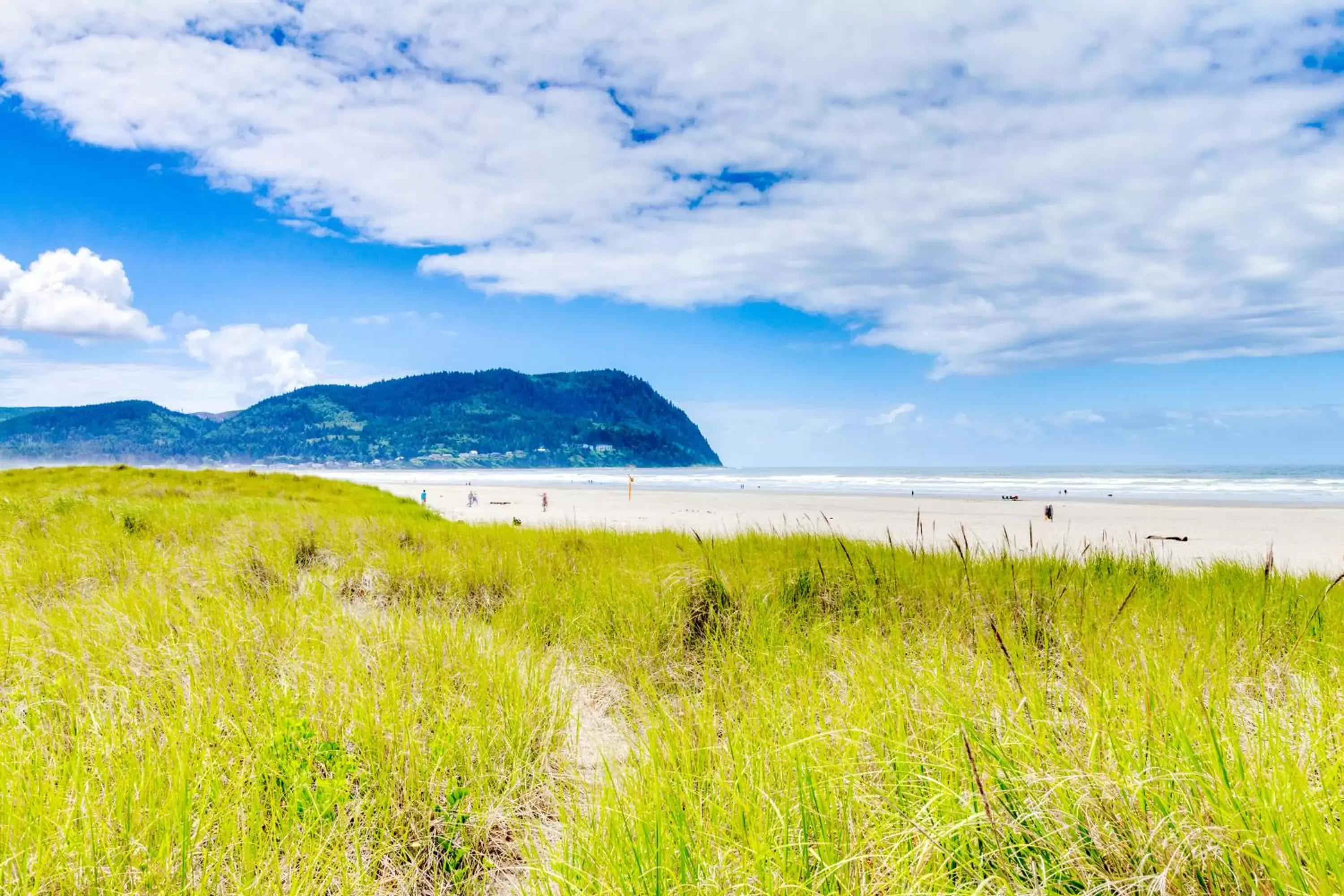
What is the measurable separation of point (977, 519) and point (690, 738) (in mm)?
26014

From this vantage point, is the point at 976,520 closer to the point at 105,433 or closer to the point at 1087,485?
the point at 1087,485

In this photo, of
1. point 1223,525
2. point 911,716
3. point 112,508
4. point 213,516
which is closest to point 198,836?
point 911,716

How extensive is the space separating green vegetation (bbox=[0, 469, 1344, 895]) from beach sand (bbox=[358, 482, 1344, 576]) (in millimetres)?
2088

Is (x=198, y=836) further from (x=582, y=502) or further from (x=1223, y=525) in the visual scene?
(x=582, y=502)

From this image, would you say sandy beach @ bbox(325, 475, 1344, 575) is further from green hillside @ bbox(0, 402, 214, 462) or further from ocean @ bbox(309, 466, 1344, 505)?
green hillside @ bbox(0, 402, 214, 462)

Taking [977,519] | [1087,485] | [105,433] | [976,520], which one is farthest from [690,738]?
[105,433]

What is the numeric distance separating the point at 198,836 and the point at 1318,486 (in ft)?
223

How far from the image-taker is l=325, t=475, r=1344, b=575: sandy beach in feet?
44.1

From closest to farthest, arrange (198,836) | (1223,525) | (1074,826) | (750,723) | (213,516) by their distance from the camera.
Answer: (1074,826) < (198,836) < (750,723) < (213,516) < (1223,525)

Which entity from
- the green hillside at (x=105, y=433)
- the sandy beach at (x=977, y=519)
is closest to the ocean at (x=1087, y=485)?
the sandy beach at (x=977, y=519)

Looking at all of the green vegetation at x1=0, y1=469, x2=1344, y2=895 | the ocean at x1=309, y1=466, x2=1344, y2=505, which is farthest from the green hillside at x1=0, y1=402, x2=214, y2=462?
the green vegetation at x1=0, y1=469, x2=1344, y2=895

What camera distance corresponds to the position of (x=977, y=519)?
26.0 metres

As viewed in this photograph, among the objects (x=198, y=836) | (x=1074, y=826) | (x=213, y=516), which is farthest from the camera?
(x=213, y=516)

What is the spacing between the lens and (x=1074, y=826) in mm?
1928
